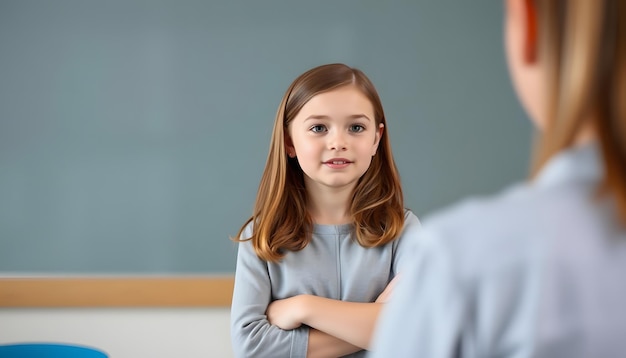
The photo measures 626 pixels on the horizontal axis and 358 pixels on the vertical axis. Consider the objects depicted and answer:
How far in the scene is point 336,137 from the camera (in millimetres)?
1742

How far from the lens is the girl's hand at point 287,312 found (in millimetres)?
1698

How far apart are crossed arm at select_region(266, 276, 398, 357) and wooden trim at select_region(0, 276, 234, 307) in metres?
1.30

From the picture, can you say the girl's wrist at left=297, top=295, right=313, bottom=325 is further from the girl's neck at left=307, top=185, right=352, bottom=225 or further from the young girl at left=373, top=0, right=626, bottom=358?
the young girl at left=373, top=0, right=626, bottom=358

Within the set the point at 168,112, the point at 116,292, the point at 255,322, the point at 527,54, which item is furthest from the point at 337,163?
the point at 116,292

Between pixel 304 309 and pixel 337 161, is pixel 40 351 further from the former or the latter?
pixel 337 161

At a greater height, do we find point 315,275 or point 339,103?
point 339,103

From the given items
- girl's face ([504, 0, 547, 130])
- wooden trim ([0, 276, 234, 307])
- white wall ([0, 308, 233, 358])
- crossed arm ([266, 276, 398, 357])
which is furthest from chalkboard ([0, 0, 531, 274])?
girl's face ([504, 0, 547, 130])

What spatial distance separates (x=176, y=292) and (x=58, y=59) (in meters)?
1.06

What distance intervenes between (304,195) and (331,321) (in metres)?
0.35

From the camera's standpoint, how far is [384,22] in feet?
10.00

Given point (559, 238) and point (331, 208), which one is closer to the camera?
point (559, 238)

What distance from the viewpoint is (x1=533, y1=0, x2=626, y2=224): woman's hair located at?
531mm

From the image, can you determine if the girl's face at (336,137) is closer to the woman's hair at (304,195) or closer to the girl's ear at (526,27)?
the woman's hair at (304,195)

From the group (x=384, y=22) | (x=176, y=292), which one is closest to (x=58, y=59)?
(x=176, y=292)
